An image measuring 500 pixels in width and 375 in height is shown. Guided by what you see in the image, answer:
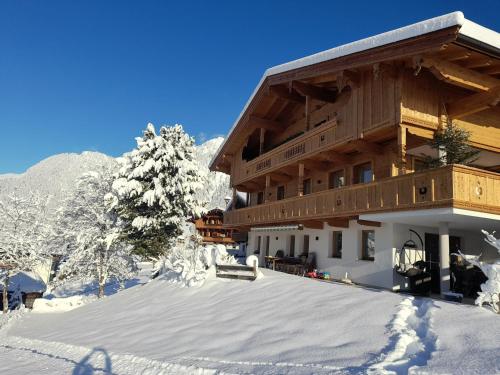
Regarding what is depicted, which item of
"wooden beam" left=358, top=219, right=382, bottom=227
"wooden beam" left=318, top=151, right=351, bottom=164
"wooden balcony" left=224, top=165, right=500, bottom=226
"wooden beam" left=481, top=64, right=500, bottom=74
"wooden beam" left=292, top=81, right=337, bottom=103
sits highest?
"wooden beam" left=292, top=81, right=337, bottom=103

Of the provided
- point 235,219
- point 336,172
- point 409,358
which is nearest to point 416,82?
point 336,172

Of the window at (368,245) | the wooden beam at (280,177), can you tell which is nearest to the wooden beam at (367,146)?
the window at (368,245)

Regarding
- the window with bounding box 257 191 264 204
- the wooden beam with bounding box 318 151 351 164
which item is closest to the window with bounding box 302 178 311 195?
the wooden beam with bounding box 318 151 351 164

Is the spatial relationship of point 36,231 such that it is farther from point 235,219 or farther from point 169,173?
point 235,219

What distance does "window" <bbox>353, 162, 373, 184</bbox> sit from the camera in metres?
16.0

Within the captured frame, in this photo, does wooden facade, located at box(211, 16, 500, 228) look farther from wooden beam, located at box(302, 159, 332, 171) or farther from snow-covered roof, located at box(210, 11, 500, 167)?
snow-covered roof, located at box(210, 11, 500, 167)

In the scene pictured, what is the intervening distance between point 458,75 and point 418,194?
3999 mm

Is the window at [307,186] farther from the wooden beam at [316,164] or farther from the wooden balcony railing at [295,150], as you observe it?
the wooden beam at [316,164]

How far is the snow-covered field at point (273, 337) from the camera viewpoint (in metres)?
6.00

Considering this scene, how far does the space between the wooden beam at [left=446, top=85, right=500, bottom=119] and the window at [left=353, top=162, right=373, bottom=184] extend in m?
3.63

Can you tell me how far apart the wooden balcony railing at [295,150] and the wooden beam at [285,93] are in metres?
2.42

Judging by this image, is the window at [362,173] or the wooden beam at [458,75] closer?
the wooden beam at [458,75]

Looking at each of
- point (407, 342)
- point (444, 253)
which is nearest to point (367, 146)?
point (444, 253)

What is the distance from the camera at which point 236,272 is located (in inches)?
566
